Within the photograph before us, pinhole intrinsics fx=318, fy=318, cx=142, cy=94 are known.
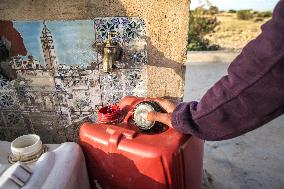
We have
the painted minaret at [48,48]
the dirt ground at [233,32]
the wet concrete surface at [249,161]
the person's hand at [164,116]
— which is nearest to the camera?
the person's hand at [164,116]

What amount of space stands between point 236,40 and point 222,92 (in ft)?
22.1

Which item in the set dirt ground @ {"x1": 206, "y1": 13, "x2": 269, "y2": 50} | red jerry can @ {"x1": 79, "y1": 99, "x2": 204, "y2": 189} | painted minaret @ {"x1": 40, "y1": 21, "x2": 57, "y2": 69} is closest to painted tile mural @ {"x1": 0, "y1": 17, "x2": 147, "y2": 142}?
painted minaret @ {"x1": 40, "y1": 21, "x2": 57, "y2": 69}

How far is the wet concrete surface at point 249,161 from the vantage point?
9.57 ft

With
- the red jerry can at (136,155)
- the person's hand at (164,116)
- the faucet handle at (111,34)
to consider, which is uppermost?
the faucet handle at (111,34)

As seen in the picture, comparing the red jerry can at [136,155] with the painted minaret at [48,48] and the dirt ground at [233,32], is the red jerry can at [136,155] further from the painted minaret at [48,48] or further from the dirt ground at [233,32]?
the dirt ground at [233,32]

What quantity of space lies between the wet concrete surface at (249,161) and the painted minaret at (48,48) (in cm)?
173

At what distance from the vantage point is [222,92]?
1.27 m

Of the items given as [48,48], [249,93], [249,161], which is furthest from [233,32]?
[249,93]

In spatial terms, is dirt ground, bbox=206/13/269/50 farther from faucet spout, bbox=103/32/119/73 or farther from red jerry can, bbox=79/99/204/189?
red jerry can, bbox=79/99/204/189

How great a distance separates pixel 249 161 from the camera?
10.6 feet

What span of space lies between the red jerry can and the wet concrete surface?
1004 mm

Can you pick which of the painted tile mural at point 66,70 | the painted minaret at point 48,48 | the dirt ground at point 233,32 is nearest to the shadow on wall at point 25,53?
the painted tile mural at point 66,70

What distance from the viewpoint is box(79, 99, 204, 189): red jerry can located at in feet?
5.81

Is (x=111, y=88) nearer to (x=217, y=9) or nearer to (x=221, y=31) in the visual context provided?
(x=221, y=31)
